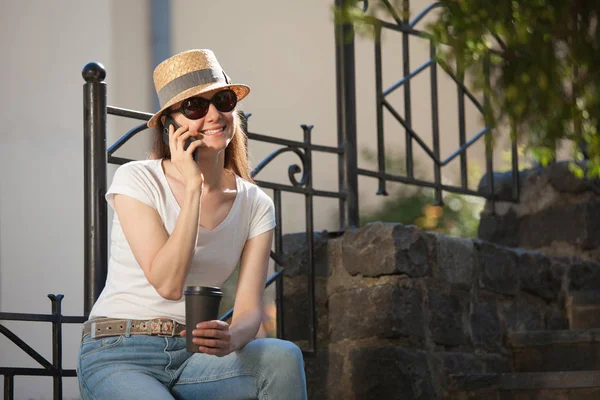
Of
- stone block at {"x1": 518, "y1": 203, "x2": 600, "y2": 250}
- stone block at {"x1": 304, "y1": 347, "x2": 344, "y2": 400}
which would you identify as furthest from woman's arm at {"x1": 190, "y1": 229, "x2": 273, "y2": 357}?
stone block at {"x1": 518, "y1": 203, "x2": 600, "y2": 250}

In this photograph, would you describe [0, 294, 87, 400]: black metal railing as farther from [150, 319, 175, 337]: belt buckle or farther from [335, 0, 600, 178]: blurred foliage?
[335, 0, 600, 178]: blurred foliage

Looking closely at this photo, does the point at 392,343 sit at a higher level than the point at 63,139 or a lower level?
lower

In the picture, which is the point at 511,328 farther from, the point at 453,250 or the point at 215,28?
the point at 215,28

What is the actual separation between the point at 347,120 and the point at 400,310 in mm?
835

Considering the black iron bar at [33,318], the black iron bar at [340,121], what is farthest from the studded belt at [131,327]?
the black iron bar at [340,121]

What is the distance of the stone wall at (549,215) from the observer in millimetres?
4605

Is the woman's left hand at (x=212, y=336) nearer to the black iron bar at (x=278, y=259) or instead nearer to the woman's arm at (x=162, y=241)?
the woman's arm at (x=162, y=241)

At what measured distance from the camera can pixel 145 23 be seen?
47.1 ft

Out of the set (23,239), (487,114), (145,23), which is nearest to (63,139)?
(23,239)

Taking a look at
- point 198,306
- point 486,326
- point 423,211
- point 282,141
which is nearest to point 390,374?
point 486,326

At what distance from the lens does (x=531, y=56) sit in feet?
3.92

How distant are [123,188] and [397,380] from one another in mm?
1609

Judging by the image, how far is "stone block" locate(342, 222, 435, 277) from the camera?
3.61 metres

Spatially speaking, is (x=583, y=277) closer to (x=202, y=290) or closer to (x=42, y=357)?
(x=42, y=357)
